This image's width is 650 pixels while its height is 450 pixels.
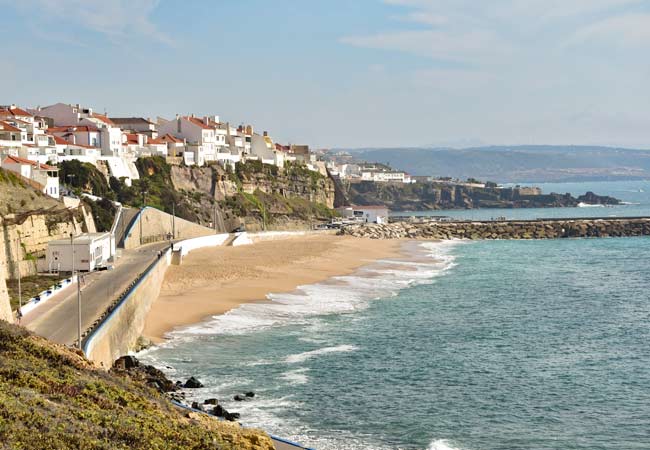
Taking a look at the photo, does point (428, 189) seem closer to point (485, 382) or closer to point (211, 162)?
point (211, 162)

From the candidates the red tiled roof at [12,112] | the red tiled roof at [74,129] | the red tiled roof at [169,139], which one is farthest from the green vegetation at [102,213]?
the red tiled roof at [169,139]

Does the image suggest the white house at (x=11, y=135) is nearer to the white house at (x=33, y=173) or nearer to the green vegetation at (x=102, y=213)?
the green vegetation at (x=102, y=213)

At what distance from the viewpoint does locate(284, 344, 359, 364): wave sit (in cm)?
2977

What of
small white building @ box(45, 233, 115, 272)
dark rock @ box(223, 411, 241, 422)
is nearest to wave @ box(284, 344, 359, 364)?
dark rock @ box(223, 411, 241, 422)

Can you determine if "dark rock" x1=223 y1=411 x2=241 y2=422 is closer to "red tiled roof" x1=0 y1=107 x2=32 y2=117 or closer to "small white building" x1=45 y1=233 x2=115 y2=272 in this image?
"small white building" x1=45 y1=233 x2=115 y2=272

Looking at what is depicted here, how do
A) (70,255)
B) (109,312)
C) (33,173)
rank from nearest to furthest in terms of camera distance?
(109,312) < (70,255) < (33,173)

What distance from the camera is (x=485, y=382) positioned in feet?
Answer: 89.2

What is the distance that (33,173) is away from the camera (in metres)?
50.6

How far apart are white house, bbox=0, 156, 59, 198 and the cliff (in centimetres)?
12024

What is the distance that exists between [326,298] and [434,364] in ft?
51.9

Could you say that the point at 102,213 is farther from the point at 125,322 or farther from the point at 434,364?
the point at 434,364

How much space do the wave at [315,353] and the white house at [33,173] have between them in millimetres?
23487

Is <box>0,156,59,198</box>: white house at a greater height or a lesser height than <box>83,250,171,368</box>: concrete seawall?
greater

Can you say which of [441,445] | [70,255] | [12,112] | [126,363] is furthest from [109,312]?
[12,112]
